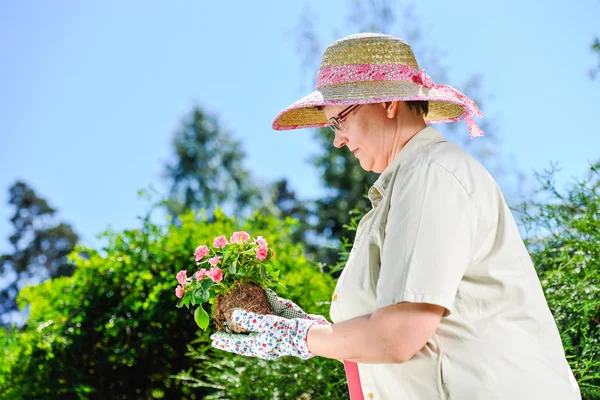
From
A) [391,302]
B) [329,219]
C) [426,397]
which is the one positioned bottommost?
[426,397]

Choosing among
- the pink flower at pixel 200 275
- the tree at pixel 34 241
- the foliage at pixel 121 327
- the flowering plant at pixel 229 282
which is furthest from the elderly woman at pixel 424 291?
the tree at pixel 34 241

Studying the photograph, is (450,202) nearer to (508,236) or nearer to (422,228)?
(422,228)

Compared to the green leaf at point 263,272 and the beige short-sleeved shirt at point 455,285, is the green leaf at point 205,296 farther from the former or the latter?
the beige short-sleeved shirt at point 455,285

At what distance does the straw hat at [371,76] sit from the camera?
1.78 meters

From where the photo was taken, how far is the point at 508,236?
1.65 meters

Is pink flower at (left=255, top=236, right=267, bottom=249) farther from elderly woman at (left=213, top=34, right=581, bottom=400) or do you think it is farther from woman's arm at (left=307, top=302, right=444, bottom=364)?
woman's arm at (left=307, top=302, right=444, bottom=364)

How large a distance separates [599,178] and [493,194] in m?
2.59

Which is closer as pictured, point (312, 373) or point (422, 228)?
point (422, 228)

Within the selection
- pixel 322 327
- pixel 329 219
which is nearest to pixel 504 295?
pixel 322 327

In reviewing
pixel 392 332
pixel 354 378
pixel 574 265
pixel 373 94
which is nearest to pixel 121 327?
pixel 574 265

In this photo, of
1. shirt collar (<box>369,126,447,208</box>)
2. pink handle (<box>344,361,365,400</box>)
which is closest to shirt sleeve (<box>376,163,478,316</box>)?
shirt collar (<box>369,126,447,208</box>)

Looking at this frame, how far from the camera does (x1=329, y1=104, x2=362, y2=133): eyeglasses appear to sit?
1828 mm

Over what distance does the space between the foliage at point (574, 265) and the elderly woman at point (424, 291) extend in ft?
5.59

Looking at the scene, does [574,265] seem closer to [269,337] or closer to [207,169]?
[269,337]
